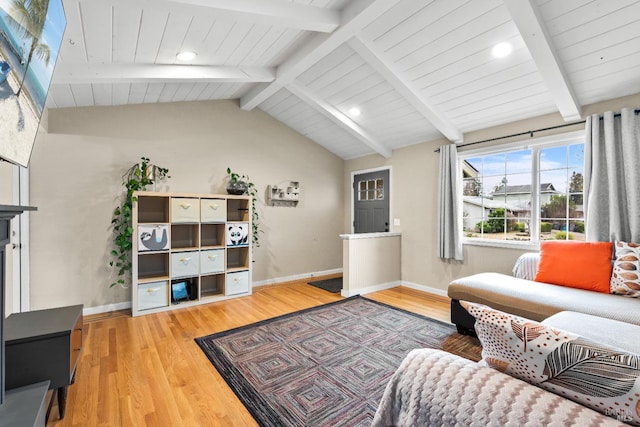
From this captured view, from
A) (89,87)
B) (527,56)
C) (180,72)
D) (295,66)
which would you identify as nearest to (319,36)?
(295,66)

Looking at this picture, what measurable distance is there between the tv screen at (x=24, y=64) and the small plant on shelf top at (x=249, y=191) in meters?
2.58

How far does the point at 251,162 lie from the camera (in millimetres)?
4520

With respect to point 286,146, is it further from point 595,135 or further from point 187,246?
point 595,135

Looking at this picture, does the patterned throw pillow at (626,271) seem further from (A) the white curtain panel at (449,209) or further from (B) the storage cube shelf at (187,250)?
(B) the storage cube shelf at (187,250)

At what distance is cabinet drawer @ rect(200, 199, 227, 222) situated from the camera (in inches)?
146

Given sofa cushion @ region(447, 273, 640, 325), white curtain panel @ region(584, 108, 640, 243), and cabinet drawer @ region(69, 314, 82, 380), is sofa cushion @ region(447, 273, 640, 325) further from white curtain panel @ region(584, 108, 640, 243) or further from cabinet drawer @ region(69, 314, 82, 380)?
cabinet drawer @ region(69, 314, 82, 380)

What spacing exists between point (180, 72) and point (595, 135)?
3.90 m

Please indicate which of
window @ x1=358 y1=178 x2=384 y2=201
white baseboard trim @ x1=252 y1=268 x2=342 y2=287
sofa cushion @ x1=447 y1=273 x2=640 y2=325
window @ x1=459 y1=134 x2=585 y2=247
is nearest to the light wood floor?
sofa cushion @ x1=447 y1=273 x2=640 y2=325

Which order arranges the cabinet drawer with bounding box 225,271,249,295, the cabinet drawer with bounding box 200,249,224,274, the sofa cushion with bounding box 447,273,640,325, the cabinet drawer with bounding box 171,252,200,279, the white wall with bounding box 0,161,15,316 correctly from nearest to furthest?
the sofa cushion with bounding box 447,273,640,325, the white wall with bounding box 0,161,15,316, the cabinet drawer with bounding box 171,252,200,279, the cabinet drawer with bounding box 200,249,224,274, the cabinet drawer with bounding box 225,271,249,295

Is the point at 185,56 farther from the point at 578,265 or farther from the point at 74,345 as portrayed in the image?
the point at 578,265

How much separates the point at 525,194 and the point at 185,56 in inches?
150

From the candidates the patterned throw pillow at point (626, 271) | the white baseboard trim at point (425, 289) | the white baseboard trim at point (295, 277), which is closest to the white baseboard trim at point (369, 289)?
the white baseboard trim at point (425, 289)

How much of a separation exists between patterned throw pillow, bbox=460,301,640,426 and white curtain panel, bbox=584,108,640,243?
2.58 meters

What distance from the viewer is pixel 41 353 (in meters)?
1.60
